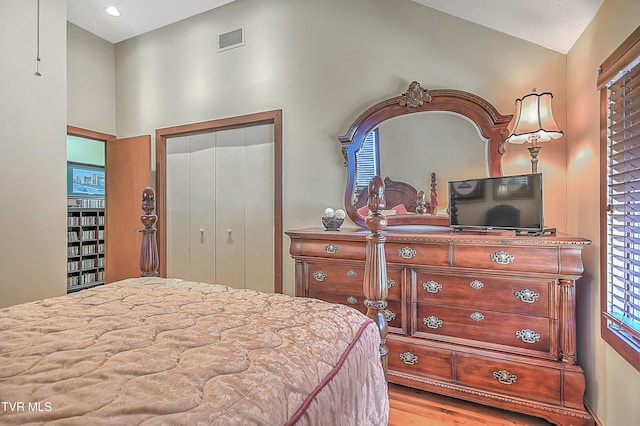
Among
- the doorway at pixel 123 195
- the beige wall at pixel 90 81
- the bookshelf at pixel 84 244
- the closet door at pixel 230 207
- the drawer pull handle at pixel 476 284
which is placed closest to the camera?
the drawer pull handle at pixel 476 284

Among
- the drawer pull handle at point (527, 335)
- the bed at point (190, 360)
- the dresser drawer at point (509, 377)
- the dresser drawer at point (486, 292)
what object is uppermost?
the bed at point (190, 360)

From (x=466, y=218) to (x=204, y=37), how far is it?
3291 mm

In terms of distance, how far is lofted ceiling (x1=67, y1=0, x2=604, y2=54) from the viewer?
1.90 metres

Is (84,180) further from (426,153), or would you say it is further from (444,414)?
(444,414)

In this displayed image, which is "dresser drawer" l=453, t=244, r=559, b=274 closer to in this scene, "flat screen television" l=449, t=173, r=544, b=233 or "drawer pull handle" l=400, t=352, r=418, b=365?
"flat screen television" l=449, t=173, r=544, b=233

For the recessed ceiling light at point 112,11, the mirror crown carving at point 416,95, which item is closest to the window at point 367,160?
the mirror crown carving at point 416,95

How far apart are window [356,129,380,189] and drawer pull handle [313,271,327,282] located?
0.85m

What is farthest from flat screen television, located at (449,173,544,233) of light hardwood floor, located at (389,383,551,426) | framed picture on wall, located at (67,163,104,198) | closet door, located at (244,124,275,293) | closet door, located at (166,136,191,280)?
framed picture on wall, located at (67,163,104,198)

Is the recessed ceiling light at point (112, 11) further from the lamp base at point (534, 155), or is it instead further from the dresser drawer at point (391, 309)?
the lamp base at point (534, 155)

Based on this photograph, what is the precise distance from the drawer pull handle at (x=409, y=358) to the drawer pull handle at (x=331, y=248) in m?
0.81

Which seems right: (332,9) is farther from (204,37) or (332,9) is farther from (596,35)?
(596,35)

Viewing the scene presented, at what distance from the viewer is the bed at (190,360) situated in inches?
25.9

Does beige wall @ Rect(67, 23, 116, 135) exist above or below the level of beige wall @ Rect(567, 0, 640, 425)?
above

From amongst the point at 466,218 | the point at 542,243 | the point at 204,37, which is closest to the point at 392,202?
the point at 466,218
